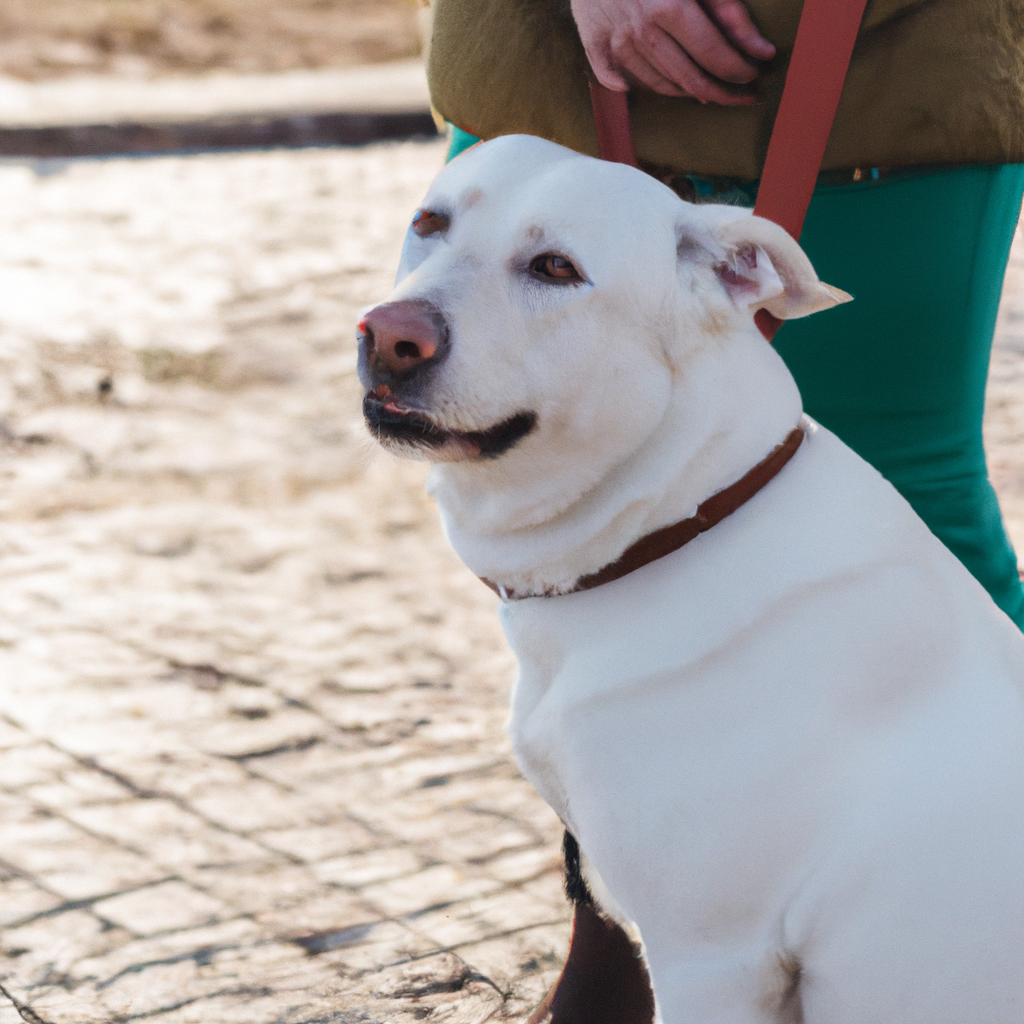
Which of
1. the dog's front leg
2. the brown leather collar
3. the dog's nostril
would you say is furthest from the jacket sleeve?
the dog's front leg

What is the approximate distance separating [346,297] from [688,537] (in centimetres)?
477

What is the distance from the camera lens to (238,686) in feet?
10.7

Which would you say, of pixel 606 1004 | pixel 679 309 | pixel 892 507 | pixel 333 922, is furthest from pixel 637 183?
pixel 333 922

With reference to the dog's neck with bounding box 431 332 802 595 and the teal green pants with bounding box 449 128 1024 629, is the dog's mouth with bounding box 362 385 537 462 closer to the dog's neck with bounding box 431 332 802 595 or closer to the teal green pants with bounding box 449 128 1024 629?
the dog's neck with bounding box 431 332 802 595

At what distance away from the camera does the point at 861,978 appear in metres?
1.49

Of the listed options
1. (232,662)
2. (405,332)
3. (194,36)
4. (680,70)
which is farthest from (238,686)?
(194,36)

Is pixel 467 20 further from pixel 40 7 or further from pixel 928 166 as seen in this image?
pixel 40 7

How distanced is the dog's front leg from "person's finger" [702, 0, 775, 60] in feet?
3.99

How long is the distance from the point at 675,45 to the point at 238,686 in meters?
2.19

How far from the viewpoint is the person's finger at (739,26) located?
1.61m

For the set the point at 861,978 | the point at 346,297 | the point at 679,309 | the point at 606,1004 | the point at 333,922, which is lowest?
the point at 346,297

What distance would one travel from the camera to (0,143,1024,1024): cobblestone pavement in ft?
7.63

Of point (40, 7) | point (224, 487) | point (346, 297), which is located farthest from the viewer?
point (40, 7)

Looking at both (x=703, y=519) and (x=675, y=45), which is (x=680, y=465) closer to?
(x=703, y=519)
